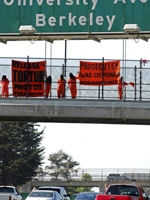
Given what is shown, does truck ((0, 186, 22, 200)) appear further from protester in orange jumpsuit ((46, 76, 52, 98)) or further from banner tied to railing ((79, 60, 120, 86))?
banner tied to railing ((79, 60, 120, 86))

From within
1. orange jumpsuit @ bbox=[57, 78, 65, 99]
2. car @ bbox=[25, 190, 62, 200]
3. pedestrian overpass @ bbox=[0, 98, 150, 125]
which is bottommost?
car @ bbox=[25, 190, 62, 200]

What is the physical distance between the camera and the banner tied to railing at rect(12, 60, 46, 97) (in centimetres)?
2902

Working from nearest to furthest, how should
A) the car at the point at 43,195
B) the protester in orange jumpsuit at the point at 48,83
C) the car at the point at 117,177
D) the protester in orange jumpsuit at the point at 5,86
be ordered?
the car at the point at 43,195, the protester in orange jumpsuit at the point at 48,83, the protester in orange jumpsuit at the point at 5,86, the car at the point at 117,177

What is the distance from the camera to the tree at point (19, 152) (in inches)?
3059

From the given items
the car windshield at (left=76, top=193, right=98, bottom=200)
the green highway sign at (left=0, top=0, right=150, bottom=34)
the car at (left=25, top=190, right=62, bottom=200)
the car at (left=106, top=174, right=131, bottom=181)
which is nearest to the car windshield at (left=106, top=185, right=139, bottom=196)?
the car at (left=25, top=190, right=62, bottom=200)

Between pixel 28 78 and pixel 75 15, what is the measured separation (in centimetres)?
465

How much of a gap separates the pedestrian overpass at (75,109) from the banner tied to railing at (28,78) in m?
1.75

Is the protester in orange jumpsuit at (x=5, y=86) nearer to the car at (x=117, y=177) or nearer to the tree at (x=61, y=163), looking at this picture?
the car at (x=117, y=177)

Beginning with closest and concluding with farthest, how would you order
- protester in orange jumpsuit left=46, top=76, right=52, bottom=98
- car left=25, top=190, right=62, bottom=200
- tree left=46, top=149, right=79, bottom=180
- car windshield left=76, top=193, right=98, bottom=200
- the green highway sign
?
car left=25, top=190, right=62, bottom=200, car windshield left=76, top=193, right=98, bottom=200, protester in orange jumpsuit left=46, top=76, right=52, bottom=98, the green highway sign, tree left=46, top=149, right=79, bottom=180

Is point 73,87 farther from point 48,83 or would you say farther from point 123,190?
point 123,190

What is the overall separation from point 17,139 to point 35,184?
6693 millimetres

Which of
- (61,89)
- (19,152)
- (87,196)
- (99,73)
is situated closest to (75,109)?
(61,89)

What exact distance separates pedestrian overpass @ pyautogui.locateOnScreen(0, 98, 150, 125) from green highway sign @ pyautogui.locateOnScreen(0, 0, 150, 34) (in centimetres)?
544

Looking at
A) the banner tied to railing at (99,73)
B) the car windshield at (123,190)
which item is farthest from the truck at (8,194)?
the car windshield at (123,190)
